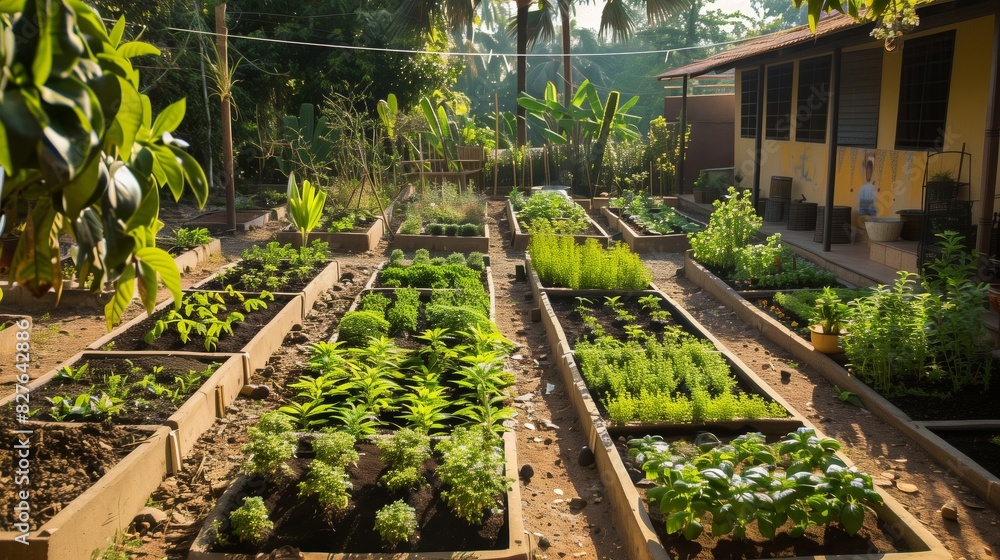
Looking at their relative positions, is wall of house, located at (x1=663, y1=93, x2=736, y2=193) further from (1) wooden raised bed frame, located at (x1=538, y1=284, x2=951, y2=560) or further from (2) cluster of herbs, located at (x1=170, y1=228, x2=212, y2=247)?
(1) wooden raised bed frame, located at (x1=538, y1=284, x2=951, y2=560)

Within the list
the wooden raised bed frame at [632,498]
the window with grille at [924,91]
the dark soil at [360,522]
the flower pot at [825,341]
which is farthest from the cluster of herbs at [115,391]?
the window with grille at [924,91]

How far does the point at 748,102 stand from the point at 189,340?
1339 cm

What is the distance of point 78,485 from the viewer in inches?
151

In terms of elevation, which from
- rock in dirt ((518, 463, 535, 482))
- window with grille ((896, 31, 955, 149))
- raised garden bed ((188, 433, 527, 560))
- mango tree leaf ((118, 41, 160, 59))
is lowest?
rock in dirt ((518, 463, 535, 482))

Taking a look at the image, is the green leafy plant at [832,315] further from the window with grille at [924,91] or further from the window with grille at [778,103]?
the window with grille at [778,103]

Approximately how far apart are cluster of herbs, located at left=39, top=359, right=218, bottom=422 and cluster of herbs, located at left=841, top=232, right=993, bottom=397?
4843 mm

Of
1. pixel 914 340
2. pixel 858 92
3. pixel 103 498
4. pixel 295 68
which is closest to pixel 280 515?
pixel 103 498

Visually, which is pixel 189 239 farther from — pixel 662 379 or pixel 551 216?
pixel 662 379

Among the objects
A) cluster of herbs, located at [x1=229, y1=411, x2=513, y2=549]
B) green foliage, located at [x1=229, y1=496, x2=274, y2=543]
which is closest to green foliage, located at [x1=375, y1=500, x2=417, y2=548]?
cluster of herbs, located at [x1=229, y1=411, x2=513, y2=549]

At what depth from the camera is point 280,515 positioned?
381 centimetres

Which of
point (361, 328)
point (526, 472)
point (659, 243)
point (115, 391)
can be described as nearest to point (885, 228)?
point (659, 243)

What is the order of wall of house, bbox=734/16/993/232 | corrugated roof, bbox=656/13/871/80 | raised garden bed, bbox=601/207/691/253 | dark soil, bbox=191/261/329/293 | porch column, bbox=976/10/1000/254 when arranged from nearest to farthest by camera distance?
porch column, bbox=976/10/1000/254 → dark soil, bbox=191/261/329/293 → wall of house, bbox=734/16/993/232 → corrugated roof, bbox=656/13/871/80 → raised garden bed, bbox=601/207/691/253

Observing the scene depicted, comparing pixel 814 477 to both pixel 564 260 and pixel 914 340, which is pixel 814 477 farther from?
pixel 564 260

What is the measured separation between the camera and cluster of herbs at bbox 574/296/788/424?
504 cm
